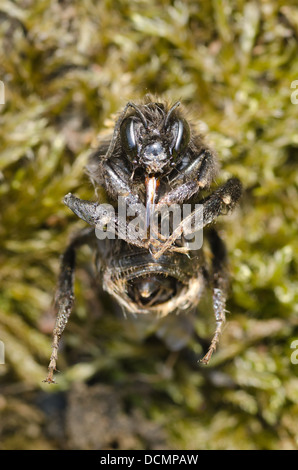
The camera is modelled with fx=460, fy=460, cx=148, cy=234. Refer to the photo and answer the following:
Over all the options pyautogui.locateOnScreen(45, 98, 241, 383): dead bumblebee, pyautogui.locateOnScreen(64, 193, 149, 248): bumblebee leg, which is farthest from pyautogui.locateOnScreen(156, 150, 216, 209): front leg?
pyautogui.locateOnScreen(64, 193, 149, 248): bumblebee leg

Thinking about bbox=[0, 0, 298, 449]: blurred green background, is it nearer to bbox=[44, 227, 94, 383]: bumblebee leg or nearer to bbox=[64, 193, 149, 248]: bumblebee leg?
bbox=[44, 227, 94, 383]: bumblebee leg

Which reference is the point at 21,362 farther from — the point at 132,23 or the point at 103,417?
the point at 132,23

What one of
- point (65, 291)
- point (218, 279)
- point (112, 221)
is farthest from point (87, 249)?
point (112, 221)

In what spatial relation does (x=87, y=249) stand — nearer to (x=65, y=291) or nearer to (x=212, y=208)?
(x=65, y=291)

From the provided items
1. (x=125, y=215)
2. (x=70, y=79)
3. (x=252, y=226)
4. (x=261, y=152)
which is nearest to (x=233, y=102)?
(x=261, y=152)
